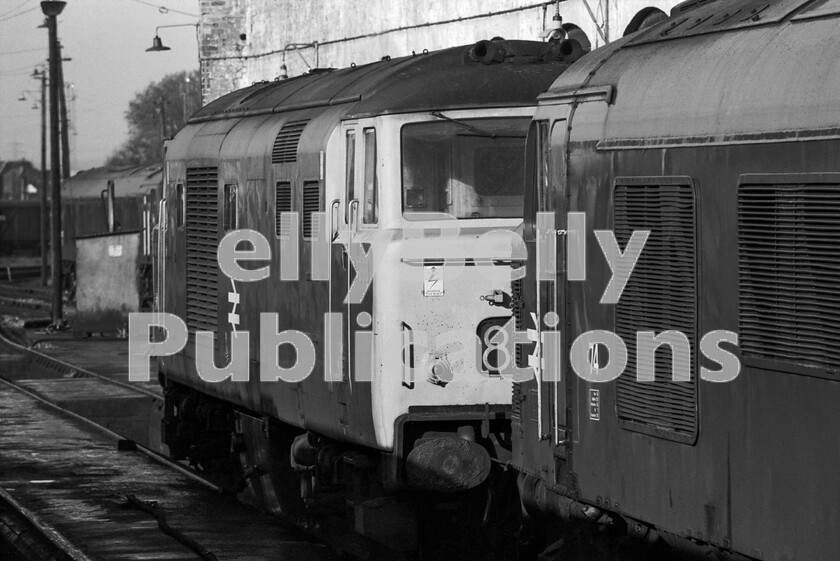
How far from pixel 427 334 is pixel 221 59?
106ft

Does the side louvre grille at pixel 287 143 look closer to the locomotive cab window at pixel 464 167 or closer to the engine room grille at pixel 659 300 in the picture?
the locomotive cab window at pixel 464 167

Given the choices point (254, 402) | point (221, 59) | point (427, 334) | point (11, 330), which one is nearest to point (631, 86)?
point (427, 334)

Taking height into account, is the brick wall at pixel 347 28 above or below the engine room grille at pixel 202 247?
above

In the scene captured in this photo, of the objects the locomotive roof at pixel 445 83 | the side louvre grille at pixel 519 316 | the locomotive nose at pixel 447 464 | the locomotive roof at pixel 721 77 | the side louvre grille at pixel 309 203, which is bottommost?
the locomotive nose at pixel 447 464

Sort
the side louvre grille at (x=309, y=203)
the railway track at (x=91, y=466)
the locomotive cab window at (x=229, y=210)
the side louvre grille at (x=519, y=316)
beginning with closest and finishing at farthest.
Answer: the side louvre grille at (x=519, y=316) < the side louvre grille at (x=309, y=203) < the railway track at (x=91, y=466) < the locomotive cab window at (x=229, y=210)

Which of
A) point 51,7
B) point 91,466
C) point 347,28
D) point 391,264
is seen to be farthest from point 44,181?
point 391,264

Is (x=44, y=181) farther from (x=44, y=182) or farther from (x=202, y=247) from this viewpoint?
(x=202, y=247)

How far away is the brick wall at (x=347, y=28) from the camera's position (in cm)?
2219

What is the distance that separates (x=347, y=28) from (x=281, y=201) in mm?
21646

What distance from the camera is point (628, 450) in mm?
6422

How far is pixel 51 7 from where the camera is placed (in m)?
36.5

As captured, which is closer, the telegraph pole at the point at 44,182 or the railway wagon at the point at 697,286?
the railway wagon at the point at 697,286

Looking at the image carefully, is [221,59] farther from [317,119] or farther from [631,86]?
[631,86]

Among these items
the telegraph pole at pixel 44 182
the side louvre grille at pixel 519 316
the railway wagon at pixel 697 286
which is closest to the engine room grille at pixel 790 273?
the railway wagon at pixel 697 286
